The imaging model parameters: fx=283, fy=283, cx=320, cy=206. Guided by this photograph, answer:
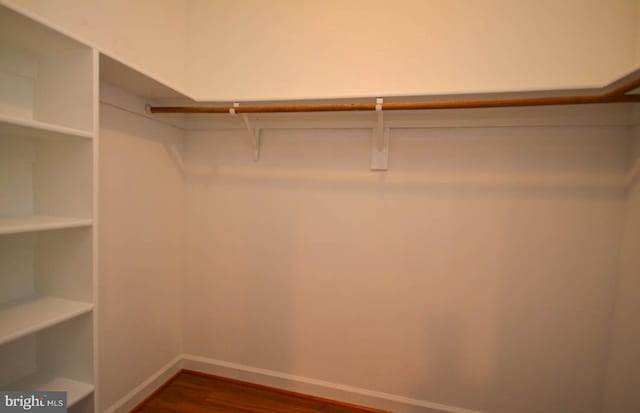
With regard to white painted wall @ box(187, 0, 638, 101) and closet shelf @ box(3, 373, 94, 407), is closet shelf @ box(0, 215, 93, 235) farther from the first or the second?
white painted wall @ box(187, 0, 638, 101)

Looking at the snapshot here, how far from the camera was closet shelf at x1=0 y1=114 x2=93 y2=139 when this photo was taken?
876 millimetres

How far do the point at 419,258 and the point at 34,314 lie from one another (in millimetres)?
1806

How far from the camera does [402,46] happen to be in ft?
5.56

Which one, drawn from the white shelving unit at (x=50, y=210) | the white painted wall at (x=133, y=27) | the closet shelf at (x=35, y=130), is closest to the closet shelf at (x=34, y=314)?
the white shelving unit at (x=50, y=210)

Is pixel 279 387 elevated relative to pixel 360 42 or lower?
lower

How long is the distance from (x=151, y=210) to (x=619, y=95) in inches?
98.3

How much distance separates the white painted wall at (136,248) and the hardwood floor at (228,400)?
0.60 ft

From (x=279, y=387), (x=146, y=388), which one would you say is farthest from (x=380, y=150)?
(x=146, y=388)

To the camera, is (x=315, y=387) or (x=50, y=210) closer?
(x=50, y=210)

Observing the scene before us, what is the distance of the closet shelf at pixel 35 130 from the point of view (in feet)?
2.87

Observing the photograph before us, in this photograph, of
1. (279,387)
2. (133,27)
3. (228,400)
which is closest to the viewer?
(133,27)

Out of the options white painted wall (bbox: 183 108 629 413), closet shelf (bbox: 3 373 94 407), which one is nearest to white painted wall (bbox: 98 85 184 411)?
white painted wall (bbox: 183 108 629 413)

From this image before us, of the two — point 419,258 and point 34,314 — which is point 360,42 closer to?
point 419,258

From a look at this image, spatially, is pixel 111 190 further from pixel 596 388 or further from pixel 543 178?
pixel 596 388
